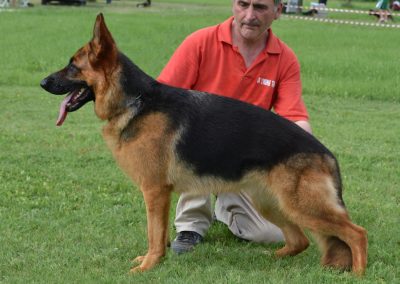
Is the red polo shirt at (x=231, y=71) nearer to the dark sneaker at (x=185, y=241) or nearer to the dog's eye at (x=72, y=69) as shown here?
the dog's eye at (x=72, y=69)

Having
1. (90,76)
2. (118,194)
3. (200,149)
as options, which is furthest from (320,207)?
(118,194)

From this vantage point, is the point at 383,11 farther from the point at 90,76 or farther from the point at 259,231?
the point at 90,76

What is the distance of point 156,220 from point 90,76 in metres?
1.02

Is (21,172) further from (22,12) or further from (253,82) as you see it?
(22,12)

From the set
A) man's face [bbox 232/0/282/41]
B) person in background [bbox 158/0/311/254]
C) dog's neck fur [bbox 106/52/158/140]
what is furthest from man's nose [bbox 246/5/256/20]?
dog's neck fur [bbox 106/52/158/140]

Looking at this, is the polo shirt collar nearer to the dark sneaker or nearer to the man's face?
the man's face

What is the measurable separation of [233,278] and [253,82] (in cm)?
163

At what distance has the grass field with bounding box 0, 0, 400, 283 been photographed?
168 inches

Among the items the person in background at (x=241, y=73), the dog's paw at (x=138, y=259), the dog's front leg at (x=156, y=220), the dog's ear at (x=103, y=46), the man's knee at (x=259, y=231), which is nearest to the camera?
the dog's ear at (x=103, y=46)

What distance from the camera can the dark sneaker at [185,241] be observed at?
15.8ft

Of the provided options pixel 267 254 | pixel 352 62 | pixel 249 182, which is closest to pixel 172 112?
pixel 249 182

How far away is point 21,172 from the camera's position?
6.55 metres

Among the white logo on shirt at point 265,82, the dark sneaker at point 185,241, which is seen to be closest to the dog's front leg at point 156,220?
the dark sneaker at point 185,241

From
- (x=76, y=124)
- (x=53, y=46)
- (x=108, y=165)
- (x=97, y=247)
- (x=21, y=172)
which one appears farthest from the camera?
(x=53, y=46)
